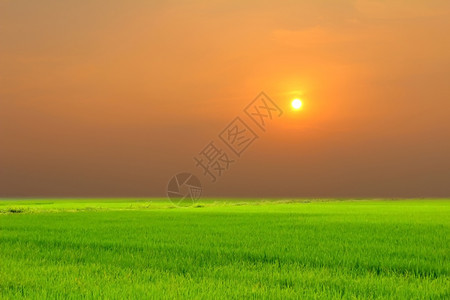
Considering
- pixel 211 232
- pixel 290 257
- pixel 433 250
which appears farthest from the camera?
pixel 211 232

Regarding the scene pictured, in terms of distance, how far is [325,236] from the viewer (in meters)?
13.8

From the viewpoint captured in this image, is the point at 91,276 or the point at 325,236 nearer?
the point at 91,276

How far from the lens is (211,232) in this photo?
15.1 meters

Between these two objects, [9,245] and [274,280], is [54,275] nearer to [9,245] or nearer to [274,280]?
[274,280]

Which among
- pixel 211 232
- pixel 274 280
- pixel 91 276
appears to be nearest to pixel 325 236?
pixel 211 232

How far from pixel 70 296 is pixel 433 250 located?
7846 mm

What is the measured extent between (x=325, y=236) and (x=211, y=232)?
345 centimetres

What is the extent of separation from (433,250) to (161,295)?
696 centimetres

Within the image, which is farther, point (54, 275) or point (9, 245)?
point (9, 245)

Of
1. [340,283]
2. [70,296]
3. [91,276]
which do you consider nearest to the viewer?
[70,296]

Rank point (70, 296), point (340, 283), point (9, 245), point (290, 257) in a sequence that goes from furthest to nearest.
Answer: point (9, 245) → point (290, 257) → point (340, 283) → point (70, 296)

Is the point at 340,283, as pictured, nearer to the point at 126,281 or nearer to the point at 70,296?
the point at 126,281

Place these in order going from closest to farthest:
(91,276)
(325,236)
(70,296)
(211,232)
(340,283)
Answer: (70,296) < (340,283) < (91,276) < (325,236) < (211,232)

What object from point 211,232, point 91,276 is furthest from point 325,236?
point 91,276
